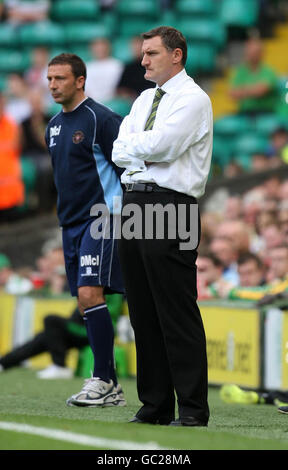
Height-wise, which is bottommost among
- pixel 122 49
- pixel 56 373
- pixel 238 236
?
pixel 56 373

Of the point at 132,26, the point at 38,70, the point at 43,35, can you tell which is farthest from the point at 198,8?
the point at 38,70

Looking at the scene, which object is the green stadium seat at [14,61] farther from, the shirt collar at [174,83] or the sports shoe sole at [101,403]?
the shirt collar at [174,83]

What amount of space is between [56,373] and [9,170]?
509 cm

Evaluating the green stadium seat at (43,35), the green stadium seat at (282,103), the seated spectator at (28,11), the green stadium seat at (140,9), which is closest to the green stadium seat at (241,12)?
the green stadium seat at (140,9)

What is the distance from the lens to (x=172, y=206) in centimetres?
535

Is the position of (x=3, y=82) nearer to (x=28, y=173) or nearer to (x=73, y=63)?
(x=28, y=173)

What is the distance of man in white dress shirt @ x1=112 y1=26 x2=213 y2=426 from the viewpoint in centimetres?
536

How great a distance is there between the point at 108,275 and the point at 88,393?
0.74 meters

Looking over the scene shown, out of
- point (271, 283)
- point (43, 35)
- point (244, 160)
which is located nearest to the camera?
point (271, 283)

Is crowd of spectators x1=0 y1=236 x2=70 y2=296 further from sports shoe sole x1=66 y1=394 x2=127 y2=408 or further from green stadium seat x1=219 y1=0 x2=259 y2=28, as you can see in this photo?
sports shoe sole x1=66 y1=394 x2=127 y2=408

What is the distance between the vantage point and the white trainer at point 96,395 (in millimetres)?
6609

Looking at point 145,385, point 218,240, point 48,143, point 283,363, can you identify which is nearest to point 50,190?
point 218,240

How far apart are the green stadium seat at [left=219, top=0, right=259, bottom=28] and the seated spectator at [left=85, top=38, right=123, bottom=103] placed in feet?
5.83

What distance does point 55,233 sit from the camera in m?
14.3
